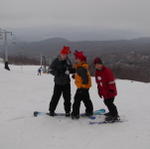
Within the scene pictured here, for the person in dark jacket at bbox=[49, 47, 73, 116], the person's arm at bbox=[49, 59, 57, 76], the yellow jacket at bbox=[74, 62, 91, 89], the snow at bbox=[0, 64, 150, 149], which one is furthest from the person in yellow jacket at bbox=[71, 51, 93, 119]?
the person's arm at bbox=[49, 59, 57, 76]

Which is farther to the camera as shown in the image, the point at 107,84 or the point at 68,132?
the point at 107,84

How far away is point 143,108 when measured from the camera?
7.03m

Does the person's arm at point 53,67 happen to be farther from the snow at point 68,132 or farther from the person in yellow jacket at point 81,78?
the snow at point 68,132

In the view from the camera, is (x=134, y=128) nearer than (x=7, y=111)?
Yes

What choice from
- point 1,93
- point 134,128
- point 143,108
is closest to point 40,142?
point 134,128

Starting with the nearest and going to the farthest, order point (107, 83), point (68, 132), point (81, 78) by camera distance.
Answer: point (68, 132) < point (107, 83) < point (81, 78)

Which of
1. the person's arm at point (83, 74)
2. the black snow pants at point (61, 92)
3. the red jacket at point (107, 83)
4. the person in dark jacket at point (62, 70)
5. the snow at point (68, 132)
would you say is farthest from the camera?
the black snow pants at point (61, 92)

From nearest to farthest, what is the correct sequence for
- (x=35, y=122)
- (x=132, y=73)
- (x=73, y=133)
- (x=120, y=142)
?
1. (x=120, y=142)
2. (x=73, y=133)
3. (x=35, y=122)
4. (x=132, y=73)

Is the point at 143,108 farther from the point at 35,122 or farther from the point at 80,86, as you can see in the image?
the point at 35,122

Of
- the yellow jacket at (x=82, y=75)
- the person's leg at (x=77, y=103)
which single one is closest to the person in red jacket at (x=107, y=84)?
the yellow jacket at (x=82, y=75)

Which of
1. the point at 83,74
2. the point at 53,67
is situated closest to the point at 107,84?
the point at 83,74

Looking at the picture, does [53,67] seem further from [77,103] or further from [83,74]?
[77,103]

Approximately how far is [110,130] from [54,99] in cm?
153

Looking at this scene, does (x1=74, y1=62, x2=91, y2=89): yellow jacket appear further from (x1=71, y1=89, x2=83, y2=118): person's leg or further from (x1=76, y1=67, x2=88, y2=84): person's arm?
(x1=71, y1=89, x2=83, y2=118): person's leg
